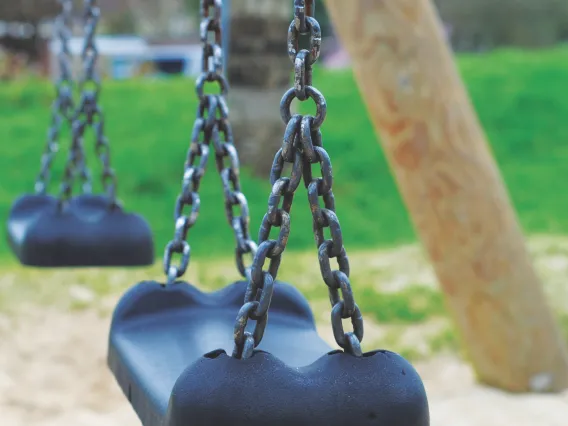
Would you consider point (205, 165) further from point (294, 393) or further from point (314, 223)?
point (294, 393)

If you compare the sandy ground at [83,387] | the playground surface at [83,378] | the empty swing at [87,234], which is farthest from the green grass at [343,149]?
the empty swing at [87,234]

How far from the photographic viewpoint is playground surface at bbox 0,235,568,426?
309cm

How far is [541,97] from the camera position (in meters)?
9.97

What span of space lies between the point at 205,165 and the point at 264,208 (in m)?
5.79

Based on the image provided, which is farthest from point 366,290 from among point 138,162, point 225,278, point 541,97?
point 541,97

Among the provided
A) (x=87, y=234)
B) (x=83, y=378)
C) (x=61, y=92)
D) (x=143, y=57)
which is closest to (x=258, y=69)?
(x=83, y=378)

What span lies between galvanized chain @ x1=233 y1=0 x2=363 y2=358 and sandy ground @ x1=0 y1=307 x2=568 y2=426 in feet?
6.59

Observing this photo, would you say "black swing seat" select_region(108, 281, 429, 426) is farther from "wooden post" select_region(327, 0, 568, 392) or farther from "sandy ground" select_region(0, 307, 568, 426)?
"sandy ground" select_region(0, 307, 568, 426)

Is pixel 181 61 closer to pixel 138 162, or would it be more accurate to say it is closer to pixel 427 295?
pixel 138 162

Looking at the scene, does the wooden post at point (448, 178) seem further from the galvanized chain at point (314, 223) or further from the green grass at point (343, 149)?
the green grass at point (343, 149)

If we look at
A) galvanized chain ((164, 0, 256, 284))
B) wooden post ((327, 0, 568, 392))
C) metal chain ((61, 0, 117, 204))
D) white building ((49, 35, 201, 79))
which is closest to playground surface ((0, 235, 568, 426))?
wooden post ((327, 0, 568, 392))

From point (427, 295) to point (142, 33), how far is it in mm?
28805

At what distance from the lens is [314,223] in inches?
43.5

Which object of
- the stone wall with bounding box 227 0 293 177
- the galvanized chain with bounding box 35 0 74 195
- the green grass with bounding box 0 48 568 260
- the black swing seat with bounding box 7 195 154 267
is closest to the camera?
the black swing seat with bounding box 7 195 154 267
